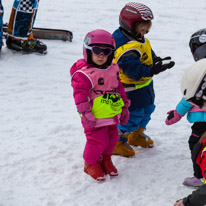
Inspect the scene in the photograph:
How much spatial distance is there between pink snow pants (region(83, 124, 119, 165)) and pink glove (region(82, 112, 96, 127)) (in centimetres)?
14

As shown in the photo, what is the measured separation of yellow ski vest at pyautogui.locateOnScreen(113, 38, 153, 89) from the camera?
414cm

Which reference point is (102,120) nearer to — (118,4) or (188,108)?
(188,108)

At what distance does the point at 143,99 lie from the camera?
14.4 feet

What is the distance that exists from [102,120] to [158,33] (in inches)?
236

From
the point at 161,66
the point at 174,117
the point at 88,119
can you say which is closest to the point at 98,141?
the point at 88,119

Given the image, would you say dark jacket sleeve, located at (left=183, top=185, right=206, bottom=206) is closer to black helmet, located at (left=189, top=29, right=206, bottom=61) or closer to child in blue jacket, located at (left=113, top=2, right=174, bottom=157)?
black helmet, located at (left=189, top=29, right=206, bottom=61)

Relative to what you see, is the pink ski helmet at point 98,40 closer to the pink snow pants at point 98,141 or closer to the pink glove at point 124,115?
the pink glove at point 124,115

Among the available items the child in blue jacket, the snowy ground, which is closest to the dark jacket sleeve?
the snowy ground

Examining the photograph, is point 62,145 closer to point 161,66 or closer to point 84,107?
point 84,107

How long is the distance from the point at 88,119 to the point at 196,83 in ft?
4.06

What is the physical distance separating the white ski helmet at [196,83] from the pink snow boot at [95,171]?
1412mm

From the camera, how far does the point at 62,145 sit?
4625mm

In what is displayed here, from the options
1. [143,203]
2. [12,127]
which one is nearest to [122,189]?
[143,203]

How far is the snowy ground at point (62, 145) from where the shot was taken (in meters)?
3.71
